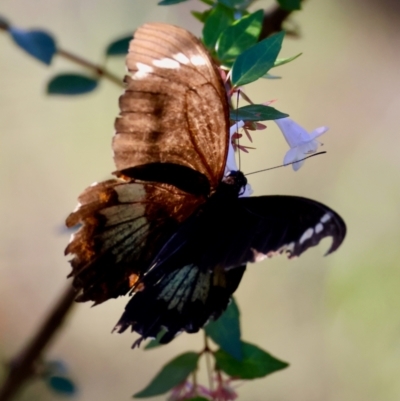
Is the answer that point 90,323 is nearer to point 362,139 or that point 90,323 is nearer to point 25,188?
point 25,188

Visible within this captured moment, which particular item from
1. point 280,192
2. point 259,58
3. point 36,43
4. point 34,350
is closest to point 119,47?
point 36,43

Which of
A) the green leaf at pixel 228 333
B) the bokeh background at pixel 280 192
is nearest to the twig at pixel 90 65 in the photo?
the green leaf at pixel 228 333

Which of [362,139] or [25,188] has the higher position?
[362,139]

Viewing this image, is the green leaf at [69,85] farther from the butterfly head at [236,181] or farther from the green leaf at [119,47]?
the butterfly head at [236,181]

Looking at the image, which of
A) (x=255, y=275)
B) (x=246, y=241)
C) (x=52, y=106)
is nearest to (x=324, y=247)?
(x=255, y=275)

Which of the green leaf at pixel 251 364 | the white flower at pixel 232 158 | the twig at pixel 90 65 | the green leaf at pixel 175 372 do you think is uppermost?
the twig at pixel 90 65

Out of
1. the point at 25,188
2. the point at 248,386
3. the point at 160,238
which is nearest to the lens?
the point at 160,238

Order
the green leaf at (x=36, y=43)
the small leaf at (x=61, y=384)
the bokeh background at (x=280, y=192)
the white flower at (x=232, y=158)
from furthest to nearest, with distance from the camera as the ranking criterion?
the bokeh background at (x=280, y=192) → the small leaf at (x=61, y=384) → the green leaf at (x=36, y=43) → the white flower at (x=232, y=158)

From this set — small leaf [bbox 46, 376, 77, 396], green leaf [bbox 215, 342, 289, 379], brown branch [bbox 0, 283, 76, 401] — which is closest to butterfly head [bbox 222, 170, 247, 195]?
green leaf [bbox 215, 342, 289, 379]
